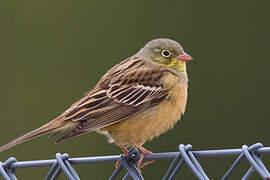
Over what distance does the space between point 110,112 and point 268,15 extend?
17.0 feet

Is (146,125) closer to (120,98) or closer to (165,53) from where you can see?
(120,98)

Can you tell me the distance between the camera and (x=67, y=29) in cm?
1084

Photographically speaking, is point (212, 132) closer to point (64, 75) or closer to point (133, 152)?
point (64, 75)

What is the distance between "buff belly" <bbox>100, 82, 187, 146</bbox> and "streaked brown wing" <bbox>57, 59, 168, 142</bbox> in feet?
0.17

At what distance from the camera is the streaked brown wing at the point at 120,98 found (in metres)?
5.31

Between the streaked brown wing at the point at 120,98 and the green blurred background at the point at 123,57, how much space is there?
113 inches

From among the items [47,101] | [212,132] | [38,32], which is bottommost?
[212,132]

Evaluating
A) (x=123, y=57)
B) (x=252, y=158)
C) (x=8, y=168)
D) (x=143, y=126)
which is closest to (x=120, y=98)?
(x=143, y=126)

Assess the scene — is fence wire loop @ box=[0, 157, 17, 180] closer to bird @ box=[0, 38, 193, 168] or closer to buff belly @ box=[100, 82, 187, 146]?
bird @ box=[0, 38, 193, 168]

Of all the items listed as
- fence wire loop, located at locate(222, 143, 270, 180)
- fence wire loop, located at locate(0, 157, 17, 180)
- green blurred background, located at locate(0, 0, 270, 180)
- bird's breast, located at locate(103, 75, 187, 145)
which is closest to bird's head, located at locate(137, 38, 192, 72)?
bird's breast, located at locate(103, 75, 187, 145)

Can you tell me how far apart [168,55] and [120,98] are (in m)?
0.81

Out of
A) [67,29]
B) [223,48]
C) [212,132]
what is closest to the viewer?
[212,132]

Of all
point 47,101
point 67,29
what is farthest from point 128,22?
point 47,101

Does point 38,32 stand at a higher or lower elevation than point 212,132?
higher
